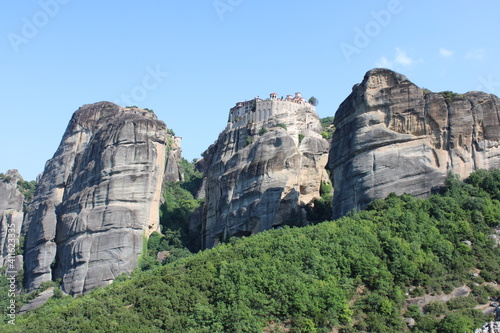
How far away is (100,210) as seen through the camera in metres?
60.6

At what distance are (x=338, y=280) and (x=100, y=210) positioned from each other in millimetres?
26909

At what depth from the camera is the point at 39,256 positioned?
61.6 metres

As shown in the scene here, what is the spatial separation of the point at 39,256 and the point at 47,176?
39.8ft

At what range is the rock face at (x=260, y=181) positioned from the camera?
2194 inches

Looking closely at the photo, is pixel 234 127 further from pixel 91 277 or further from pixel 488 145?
pixel 488 145

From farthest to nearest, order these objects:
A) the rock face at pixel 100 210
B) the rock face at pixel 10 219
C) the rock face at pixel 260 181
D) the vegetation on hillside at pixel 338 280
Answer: the rock face at pixel 10 219
the rock face at pixel 100 210
the rock face at pixel 260 181
the vegetation on hillside at pixel 338 280

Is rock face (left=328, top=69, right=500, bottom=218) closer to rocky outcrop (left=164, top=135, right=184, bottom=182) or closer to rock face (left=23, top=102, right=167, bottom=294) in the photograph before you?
rock face (left=23, top=102, right=167, bottom=294)

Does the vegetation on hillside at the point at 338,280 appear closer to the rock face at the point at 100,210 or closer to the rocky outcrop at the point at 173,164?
the rock face at the point at 100,210

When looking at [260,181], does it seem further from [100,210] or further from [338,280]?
[338,280]

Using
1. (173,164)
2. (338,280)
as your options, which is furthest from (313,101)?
(338,280)

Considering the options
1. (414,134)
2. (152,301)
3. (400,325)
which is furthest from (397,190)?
(152,301)

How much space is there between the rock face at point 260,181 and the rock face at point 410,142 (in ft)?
27.0

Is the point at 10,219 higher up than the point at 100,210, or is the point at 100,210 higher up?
the point at 10,219

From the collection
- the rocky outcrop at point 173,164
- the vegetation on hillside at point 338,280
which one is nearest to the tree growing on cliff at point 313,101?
the rocky outcrop at point 173,164
